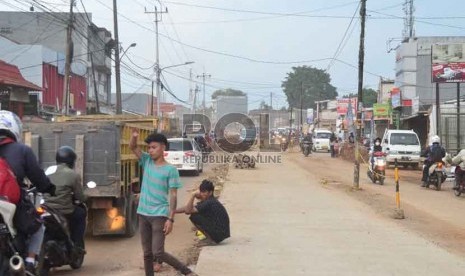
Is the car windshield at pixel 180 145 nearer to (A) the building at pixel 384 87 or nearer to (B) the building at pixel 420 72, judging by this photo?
(B) the building at pixel 420 72

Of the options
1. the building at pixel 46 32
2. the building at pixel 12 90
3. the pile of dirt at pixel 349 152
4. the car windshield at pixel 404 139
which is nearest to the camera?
the building at pixel 12 90

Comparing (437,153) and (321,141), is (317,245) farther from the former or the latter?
(321,141)

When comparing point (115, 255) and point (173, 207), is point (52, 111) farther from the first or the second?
point (173, 207)

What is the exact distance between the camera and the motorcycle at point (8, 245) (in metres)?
4.44

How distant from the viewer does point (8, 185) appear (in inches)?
176

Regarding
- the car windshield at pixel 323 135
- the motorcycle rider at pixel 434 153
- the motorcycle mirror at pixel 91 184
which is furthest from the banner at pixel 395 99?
the motorcycle mirror at pixel 91 184

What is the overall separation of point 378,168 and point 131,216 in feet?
46.8

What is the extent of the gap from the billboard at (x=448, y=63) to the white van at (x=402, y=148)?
140 inches

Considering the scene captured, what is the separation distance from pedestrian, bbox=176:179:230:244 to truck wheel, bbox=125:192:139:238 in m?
1.48

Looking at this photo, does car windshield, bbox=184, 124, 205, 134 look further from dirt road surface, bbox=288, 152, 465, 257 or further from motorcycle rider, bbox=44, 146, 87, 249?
motorcycle rider, bbox=44, 146, 87, 249

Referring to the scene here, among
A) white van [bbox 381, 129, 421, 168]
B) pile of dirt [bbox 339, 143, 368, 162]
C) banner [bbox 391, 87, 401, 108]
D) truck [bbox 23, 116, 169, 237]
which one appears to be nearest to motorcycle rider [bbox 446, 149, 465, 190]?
truck [bbox 23, 116, 169, 237]

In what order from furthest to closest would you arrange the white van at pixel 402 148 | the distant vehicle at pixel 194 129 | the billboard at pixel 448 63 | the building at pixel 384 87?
the building at pixel 384 87
the distant vehicle at pixel 194 129
the billboard at pixel 448 63
the white van at pixel 402 148

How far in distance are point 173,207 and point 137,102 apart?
247 ft

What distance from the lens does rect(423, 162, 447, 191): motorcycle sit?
68.1 ft
